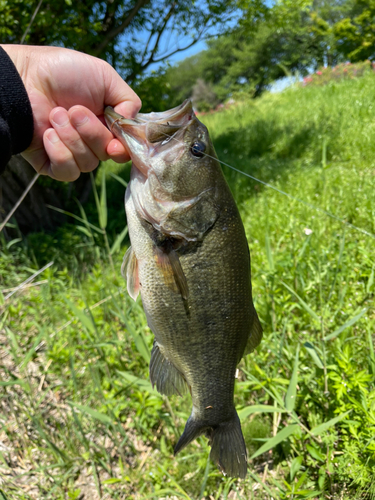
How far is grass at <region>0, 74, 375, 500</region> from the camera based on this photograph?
1848 millimetres

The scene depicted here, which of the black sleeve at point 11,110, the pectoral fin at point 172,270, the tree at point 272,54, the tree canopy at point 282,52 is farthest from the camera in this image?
the tree at point 272,54

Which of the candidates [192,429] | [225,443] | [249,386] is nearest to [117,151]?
[192,429]

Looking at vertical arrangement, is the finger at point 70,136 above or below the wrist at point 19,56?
below

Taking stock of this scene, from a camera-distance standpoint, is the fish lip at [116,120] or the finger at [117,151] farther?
the finger at [117,151]

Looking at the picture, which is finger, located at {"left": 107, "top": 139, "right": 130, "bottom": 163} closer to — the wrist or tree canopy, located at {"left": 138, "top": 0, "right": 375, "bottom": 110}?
the wrist

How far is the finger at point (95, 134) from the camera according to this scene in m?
1.70

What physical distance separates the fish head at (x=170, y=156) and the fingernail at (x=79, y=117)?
0.25 metres

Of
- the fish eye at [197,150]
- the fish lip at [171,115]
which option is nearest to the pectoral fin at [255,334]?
the fish eye at [197,150]

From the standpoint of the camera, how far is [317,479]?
192cm

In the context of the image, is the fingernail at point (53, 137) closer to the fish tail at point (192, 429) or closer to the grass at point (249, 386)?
the grass at point (249, 386)

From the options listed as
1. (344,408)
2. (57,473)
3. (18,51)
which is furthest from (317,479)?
(18,51)

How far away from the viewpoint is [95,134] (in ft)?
5.71

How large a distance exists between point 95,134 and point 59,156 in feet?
0.85

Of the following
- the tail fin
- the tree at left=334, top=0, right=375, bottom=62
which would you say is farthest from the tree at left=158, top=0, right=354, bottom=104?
the tail fin
